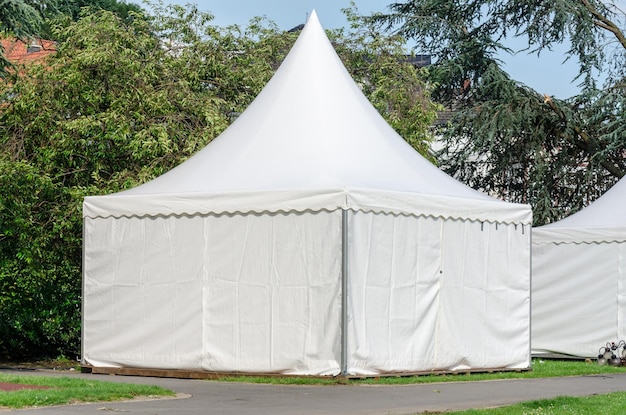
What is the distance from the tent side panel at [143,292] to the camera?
1609 cm

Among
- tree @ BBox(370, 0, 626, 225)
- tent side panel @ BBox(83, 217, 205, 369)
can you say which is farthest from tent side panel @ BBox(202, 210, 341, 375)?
tree @ BBox(370, 0, 626, 225)

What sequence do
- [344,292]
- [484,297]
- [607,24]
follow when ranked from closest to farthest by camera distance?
[344,292] < [484,297] < [607,24]

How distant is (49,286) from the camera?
70.9 feet

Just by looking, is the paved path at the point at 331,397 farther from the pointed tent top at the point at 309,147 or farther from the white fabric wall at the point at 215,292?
the pointed tent top at the point at 309,147

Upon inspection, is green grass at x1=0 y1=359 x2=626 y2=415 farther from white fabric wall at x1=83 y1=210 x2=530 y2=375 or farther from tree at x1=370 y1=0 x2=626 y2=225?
tree at x1=370 y1=0 x2=626 y2=225

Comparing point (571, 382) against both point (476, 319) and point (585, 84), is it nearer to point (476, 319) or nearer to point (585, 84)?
point (476, 319)

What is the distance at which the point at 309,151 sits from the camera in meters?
16.3

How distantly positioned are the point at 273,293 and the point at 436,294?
Answer: 7.22ft

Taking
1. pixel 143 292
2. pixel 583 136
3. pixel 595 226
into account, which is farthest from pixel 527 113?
pixel 143 292

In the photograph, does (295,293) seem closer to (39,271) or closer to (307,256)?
(307,256)

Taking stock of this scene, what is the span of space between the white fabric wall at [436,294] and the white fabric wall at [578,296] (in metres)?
4.20

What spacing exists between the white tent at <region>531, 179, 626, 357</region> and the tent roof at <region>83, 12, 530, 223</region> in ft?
14.3

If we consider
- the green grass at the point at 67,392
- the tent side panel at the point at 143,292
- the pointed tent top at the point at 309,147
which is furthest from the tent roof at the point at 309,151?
the green grass at the point at 67,392

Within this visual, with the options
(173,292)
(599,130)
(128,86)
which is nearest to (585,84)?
(599,130)
